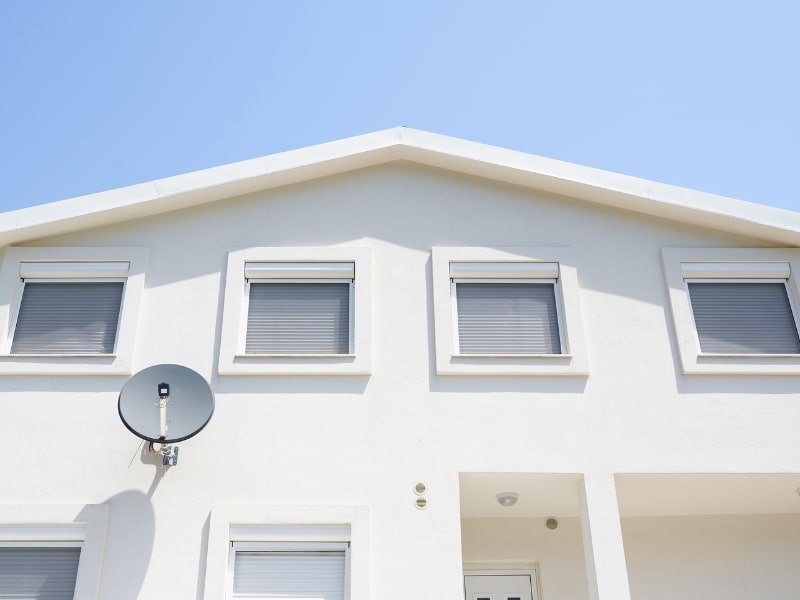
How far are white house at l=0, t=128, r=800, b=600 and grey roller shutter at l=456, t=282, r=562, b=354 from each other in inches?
1.2

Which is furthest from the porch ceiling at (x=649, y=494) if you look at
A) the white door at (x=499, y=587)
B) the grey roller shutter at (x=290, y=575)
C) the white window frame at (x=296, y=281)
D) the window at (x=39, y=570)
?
the window at (x=39, y=570)

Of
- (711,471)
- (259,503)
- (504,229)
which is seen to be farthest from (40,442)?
(711,471)

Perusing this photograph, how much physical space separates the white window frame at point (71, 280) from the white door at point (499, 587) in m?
5.25

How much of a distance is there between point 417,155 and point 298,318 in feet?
9.49

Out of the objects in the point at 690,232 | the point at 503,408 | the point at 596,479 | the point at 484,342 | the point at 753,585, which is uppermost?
the point at 690,232

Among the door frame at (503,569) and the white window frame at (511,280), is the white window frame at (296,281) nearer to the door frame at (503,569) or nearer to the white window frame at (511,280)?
the white window frame at (511,280)

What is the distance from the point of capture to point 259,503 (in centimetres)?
942

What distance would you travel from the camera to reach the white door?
1105 cm

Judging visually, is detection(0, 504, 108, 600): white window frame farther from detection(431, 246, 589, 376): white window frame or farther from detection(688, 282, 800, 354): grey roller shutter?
detection(688, 282, 800, 354): grey roller shutter

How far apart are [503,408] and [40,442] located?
5450mm

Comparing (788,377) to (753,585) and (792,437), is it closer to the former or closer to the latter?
(792,437)

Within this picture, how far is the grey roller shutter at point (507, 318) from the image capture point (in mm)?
10703

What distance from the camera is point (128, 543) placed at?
9.21m

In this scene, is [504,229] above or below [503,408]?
above
